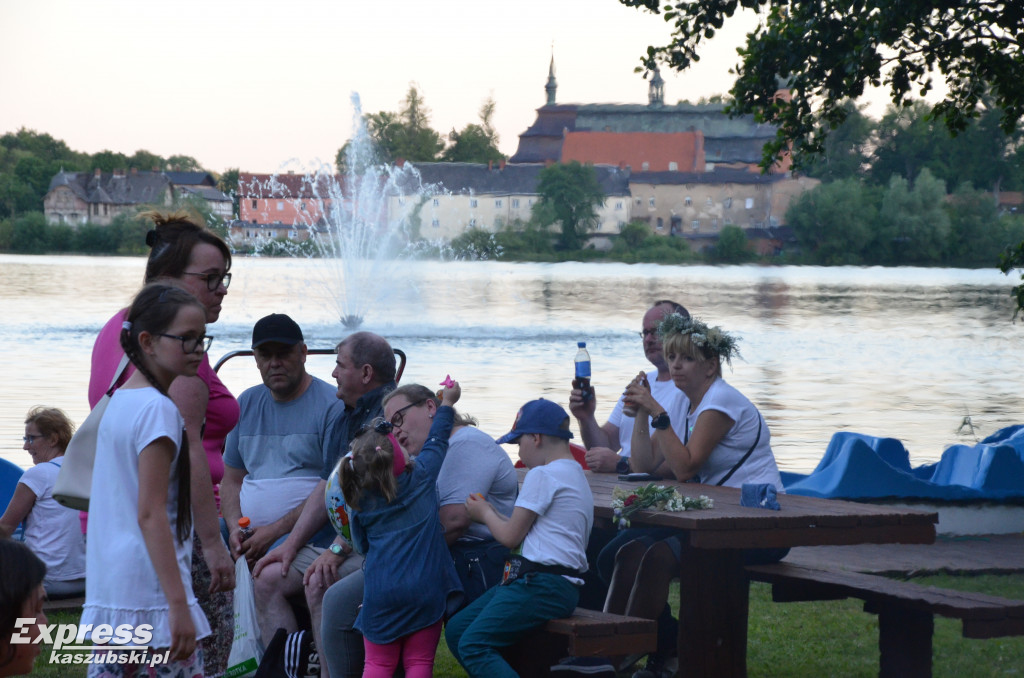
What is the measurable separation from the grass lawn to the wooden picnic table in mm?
554

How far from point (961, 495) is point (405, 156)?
367 ft

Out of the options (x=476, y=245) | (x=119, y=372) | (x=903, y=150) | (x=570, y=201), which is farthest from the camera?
(x=476, y=245)

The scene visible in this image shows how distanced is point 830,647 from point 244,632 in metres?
2.62

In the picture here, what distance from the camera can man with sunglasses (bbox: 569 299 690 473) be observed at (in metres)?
5.83

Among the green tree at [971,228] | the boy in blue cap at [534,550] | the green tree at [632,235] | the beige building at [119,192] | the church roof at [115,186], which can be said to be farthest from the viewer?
the church roof at [115,186]

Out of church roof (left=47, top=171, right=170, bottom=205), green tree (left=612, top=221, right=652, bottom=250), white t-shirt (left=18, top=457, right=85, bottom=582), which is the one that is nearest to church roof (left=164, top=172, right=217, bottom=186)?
church roof (left=47, top=171, right=170, bottom=205)

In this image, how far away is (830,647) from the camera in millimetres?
5496

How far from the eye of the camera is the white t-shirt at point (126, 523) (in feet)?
9.57

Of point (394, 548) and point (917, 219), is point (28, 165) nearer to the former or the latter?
point (917, 219)

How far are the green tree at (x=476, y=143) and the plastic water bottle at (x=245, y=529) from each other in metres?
119

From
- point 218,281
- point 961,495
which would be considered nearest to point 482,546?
point 218,281

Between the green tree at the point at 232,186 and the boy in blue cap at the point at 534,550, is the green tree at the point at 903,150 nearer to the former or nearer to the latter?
the green tree at the point at 232,186

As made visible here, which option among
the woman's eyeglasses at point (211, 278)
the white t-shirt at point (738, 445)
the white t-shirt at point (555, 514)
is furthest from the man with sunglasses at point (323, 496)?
the white t-shirt at point (738, 445)

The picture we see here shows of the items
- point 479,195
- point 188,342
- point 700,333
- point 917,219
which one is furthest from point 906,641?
point 479,195
